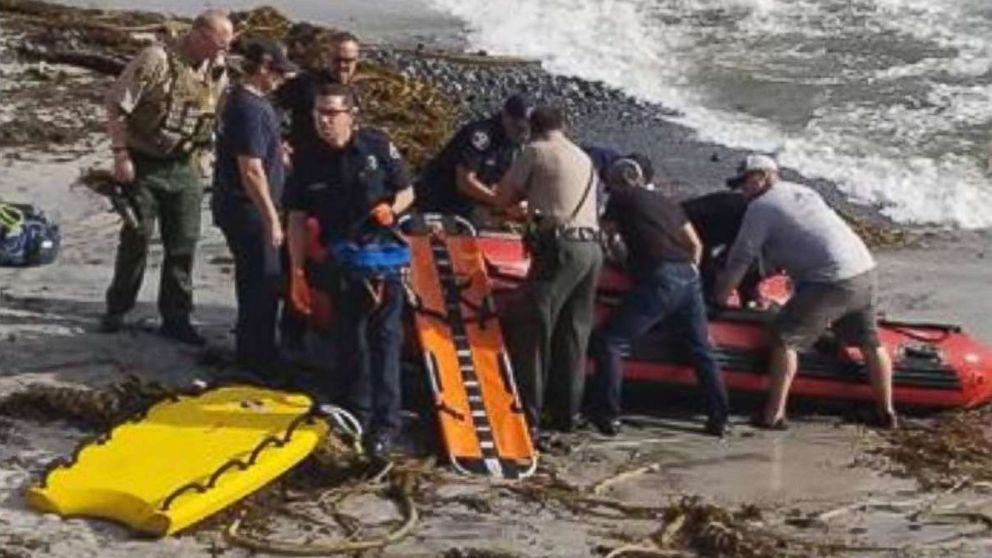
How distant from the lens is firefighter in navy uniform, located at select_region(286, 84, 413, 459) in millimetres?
8859

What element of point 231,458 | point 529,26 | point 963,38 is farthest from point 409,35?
point 231,458

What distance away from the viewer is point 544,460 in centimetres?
912

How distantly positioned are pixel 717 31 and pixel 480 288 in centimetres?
1257

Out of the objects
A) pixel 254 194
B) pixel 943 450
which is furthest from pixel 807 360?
pixel 254 194

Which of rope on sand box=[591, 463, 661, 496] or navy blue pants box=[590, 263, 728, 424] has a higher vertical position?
navy blue pants box=[590, 263, 728, 424]

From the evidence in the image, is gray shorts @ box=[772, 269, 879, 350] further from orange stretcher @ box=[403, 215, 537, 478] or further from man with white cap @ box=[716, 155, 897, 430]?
orange stretcher @ box=[403, 215, 537, 478]

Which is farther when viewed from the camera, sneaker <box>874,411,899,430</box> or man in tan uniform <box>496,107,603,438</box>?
sneaker <box>874,411,899,430</box>

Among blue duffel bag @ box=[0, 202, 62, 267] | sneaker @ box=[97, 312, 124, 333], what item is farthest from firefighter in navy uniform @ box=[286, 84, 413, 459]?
blue duffel bag @ box=[0, 202, 62, 267]

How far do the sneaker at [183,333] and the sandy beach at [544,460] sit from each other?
0.07m

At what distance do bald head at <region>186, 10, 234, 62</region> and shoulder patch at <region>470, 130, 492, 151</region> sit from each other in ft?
4.21

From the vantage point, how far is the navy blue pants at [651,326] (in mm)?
9477

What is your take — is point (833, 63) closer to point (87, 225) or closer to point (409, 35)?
point (409, 35)

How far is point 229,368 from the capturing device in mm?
9820

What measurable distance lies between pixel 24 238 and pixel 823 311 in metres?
4.11
